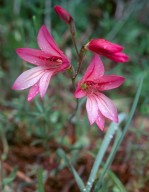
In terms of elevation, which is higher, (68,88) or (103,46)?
(103,46)

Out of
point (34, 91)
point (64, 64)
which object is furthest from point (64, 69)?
point (34, 91)

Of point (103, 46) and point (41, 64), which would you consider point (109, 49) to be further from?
point (41, 64)

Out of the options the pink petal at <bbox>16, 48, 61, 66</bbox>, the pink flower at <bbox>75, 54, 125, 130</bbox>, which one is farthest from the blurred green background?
the pink flower at <bbox>75, 54, 125, 130</bbox>

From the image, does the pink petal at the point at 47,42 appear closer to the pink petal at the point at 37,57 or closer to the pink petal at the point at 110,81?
the pink petal at the point at 37,57

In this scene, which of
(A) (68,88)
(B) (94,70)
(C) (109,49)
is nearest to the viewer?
(C) (109,49)

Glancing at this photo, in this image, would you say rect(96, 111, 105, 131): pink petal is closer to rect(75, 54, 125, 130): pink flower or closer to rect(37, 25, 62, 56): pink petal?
rect(75, 54, 125, 130): pink flower

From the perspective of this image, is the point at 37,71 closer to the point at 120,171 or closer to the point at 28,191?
the point at 28,191

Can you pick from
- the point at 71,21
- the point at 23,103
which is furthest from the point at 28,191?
the point at 71,21
